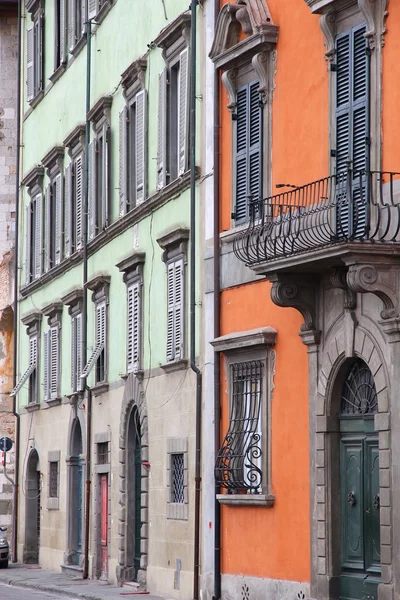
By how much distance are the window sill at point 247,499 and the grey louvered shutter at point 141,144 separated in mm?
7072

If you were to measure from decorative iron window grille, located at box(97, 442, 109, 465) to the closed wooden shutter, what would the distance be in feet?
8.60

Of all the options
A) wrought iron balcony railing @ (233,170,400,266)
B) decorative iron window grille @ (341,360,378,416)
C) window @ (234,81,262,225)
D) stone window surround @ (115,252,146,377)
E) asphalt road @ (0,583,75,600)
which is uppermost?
window @ (234,81,262,225)

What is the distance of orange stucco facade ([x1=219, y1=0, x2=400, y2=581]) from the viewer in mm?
18859

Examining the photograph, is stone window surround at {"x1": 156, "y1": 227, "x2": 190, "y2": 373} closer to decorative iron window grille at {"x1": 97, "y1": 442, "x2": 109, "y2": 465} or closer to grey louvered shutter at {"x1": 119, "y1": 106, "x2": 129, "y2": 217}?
grey louvered shutter at {"x1": 119, "y1": 106, "x2": 129, "y2": 217}

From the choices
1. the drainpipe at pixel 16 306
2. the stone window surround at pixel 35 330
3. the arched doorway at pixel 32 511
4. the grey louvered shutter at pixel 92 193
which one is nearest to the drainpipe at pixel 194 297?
the grey louvered shutter at pixel 92 193

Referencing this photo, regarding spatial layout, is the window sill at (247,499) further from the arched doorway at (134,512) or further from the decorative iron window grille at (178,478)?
the arched doorway at (134,512)

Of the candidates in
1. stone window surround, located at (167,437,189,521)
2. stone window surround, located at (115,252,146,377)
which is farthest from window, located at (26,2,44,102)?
stone window surround, located at (167,437,189,521)

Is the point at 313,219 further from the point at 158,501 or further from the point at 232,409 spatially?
the point at 158,501

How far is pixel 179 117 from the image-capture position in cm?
2438

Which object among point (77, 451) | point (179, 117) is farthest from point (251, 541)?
point (77, 451)

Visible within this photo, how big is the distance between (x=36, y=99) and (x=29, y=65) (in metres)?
1.42

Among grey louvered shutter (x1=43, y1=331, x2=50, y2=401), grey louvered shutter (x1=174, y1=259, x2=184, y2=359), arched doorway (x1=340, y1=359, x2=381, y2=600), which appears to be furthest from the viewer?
grey louvered shutter (x1=43, y1=331, x2=50, y2=401)

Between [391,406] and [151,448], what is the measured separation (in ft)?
30.2

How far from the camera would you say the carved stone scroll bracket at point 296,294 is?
18.4 metres
